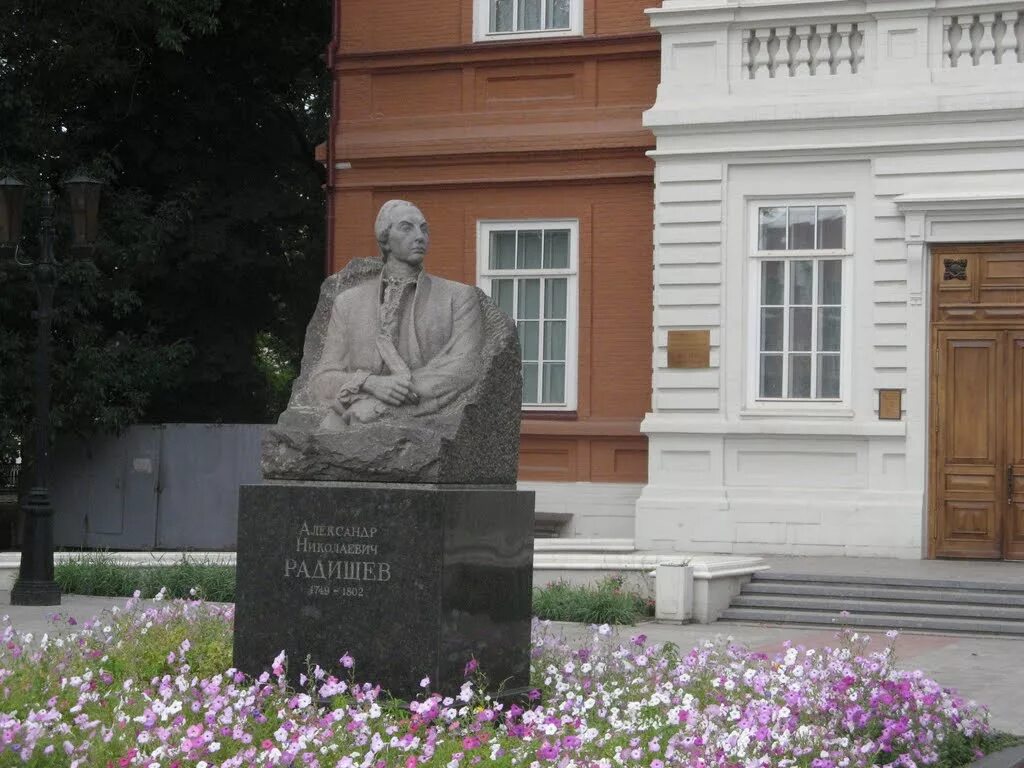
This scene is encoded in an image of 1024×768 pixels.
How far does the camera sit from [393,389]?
8.75 meters

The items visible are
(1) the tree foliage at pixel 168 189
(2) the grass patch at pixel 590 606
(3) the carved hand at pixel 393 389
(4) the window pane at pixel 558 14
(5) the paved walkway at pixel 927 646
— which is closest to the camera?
(3) the carved hand at pixel 393 389

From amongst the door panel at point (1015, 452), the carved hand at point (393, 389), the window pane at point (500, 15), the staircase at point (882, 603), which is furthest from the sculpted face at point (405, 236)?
Result: the window pane at point (500, 15)

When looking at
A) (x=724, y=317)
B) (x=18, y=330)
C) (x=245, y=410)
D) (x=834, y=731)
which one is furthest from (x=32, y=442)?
(x=834, y=731)

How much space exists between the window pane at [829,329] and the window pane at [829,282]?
0.10m

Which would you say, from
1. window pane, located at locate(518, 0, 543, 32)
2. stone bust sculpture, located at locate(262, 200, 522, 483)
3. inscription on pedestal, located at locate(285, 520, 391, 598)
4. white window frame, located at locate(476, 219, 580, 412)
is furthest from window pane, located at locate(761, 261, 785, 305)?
inscription on pedestal, located at locate(285, 520, 391, 598)

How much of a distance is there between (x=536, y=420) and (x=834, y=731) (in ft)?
39.2

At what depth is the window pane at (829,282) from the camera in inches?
706

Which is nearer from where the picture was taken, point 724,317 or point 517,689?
point 517,689

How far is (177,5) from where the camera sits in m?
21.5

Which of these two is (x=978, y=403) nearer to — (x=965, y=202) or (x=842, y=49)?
(x=965, y=202)

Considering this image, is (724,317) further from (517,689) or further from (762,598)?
(517,689)

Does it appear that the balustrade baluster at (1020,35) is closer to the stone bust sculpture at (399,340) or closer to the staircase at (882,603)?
the staircase at (882,603)

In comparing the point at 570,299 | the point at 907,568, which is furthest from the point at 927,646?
the point at 570,299

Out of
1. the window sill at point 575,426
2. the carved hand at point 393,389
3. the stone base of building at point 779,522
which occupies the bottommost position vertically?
the stone base of building at point 779,522
